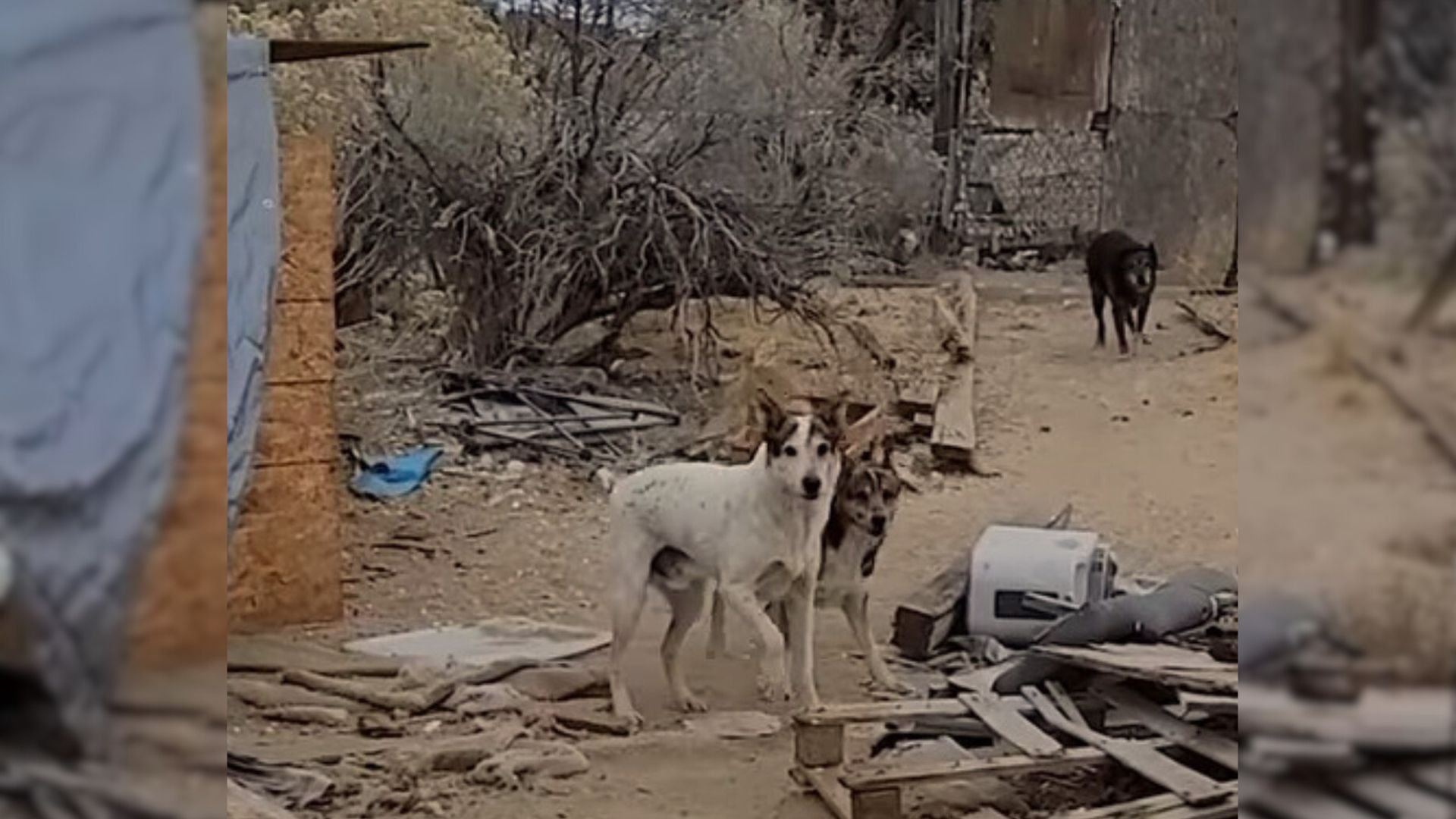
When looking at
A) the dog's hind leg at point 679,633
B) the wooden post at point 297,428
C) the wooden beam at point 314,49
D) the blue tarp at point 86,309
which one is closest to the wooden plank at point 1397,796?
the blue tarp at point 86,309

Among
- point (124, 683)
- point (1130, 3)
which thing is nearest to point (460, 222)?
point (1130, 3)

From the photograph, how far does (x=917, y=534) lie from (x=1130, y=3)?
318 cm

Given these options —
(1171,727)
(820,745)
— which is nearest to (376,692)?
(820,745)

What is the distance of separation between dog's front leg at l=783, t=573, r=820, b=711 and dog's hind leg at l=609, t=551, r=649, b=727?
1.60ft

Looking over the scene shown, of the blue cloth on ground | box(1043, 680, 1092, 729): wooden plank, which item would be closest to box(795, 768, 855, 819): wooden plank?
box(1043, 680, 1092, 729): wooden plank

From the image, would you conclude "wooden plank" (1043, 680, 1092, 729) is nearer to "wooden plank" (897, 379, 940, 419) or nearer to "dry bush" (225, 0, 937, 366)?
"wooden plank" (897, 379, 940, 419)

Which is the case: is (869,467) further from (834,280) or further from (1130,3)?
(1130,3)

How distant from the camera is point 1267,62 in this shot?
1.28m

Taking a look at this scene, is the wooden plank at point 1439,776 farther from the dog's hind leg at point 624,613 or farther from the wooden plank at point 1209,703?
the dog's hind leg at point 624,613

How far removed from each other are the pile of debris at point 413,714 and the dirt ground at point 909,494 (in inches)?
8.3

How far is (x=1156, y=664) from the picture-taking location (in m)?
5.26

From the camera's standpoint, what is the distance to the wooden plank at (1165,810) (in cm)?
404

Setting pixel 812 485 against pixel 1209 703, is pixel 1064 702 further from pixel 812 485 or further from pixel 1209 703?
pixel 812 485

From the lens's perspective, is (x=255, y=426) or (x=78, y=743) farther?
(x=255, y=426)
